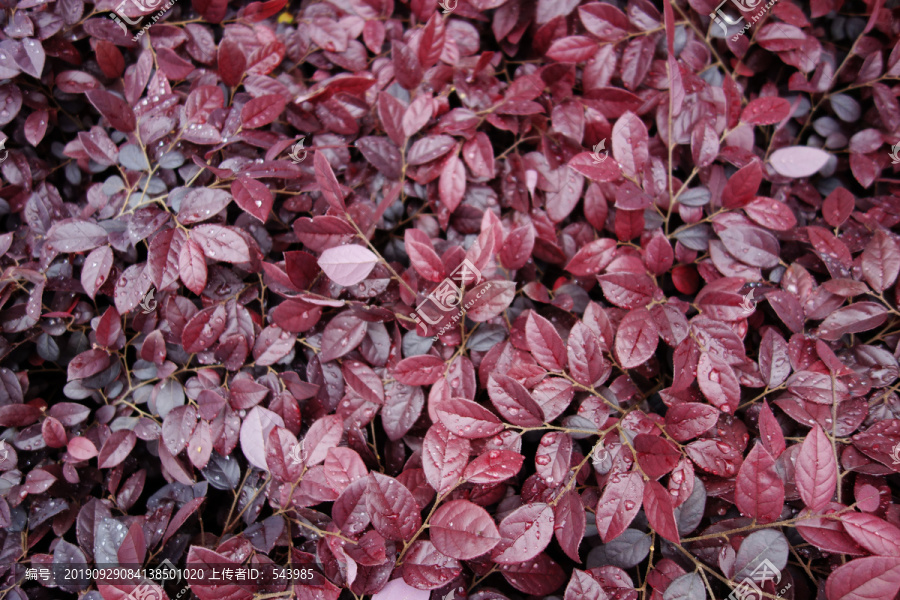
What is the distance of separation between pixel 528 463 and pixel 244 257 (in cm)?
67

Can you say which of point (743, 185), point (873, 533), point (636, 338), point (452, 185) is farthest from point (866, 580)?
point (452, 185)

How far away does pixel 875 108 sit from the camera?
1146 mm

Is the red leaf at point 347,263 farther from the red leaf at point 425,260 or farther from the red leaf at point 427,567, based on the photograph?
the red leaf at point 427,567

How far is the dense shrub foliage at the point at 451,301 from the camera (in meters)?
0.83

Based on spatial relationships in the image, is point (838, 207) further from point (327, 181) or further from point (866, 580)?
point (327, 181)

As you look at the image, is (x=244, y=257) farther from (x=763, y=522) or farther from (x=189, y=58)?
(x=763, y=522)

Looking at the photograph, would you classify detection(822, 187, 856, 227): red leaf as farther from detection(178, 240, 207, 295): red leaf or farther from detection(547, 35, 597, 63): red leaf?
detection(178, 240, 207, 295): red leaf

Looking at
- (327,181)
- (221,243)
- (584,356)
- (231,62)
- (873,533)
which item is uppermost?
(231,62)

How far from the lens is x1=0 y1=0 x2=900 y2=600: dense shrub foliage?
83 cm

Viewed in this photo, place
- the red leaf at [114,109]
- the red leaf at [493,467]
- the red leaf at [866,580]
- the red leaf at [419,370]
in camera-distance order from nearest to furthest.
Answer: the red leaf at [866,580] → the red leaf at [493,467] → the red leaf at [419,370] → the red leaf at [114,109]

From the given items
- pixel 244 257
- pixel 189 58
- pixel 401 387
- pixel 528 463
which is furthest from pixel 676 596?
pixel 189 58

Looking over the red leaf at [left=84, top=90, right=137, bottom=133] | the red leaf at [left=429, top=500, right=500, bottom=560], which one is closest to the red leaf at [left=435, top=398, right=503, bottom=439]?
the red leaf at [left=429, top=500, right=500, bottom=560]

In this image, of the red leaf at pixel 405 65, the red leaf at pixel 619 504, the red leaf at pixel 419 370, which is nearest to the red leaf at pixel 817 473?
the red leaf at pixel 619 504

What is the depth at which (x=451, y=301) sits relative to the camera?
3.02 ft
